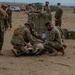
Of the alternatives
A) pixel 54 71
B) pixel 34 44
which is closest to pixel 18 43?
pixel 34 44

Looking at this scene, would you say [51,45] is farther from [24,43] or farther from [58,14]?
[58,14]

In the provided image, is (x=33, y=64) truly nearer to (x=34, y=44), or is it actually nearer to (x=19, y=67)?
(x=19, y=67)

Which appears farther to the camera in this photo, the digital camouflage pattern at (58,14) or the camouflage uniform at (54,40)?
the digital camouflage pattern at (58,14)

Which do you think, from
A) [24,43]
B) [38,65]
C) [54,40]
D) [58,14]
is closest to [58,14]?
[58,14]

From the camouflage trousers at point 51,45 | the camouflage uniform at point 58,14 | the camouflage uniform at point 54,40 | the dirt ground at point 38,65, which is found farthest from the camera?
the camouflage uniform at point 58,14

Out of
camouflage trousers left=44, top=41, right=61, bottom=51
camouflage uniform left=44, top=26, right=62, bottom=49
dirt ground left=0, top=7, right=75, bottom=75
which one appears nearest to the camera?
dirt ground left=0, top=7, right=75, bottom=75

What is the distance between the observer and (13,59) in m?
11.4

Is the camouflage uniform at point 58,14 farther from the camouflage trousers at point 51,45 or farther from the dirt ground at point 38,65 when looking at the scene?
the camouflage trousers at point 51,45

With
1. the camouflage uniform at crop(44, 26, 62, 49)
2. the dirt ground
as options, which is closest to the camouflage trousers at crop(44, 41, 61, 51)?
the camouflage uniform at crop(44, 26, 62, 49)

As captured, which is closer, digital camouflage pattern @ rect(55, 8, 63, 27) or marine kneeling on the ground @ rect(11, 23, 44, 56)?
marine kneeling on the ground @ rect(11, 23, 44, 56)

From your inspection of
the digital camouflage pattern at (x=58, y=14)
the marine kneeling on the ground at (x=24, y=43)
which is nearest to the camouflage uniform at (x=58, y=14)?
the digital camouflage pattern at (x=58, y=14)

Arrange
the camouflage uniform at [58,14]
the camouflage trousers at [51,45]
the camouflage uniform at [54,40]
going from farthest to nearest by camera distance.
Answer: the camouflage uniform at [58,14] → the camouflage trousers at [51,45] → the camouflage uniform at [54,40]

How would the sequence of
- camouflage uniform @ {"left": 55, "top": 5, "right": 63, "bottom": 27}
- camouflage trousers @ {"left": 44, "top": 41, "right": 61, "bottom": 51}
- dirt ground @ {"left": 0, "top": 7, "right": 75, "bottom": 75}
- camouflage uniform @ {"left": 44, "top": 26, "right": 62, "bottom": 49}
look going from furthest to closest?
camouflage uniform @ {"left": 55, "top": 5, "right": 63, "bottom": 27}, camouflage trousers @ {"left": 44, "top": 41, "right": 61, "bottom": 51}, camouflage uniform @ {"left": 44, "top": 26, "right": 62, "bottom": 49}, dirt ground @ {"left": 0, "top": 7, "right": 75, "bottom": 75}

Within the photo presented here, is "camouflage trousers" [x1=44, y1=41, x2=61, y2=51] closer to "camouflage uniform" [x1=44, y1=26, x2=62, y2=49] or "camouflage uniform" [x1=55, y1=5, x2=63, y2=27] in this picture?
"camouflage uniform" [x1=44, y1=26, x2=62, y2=49]
